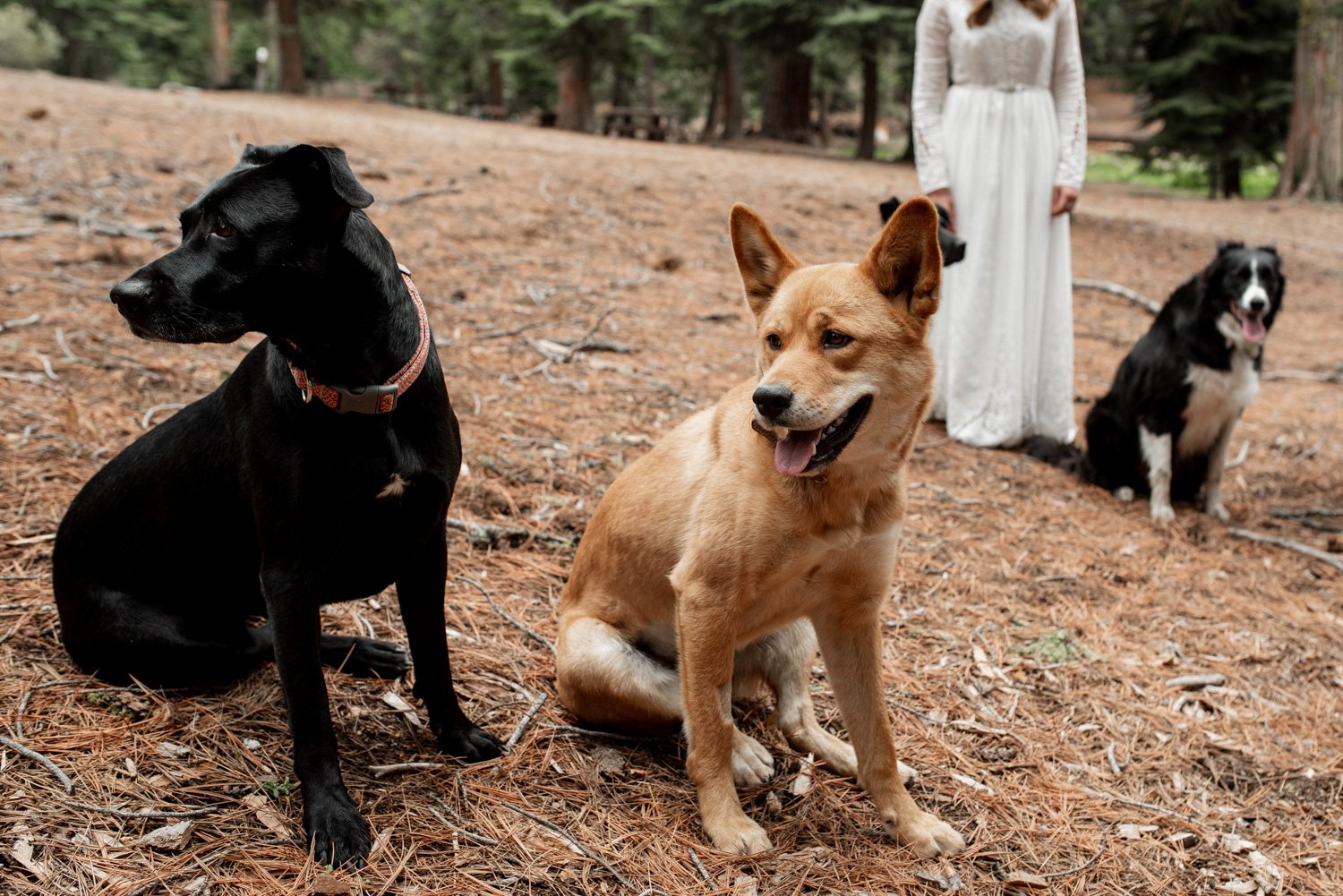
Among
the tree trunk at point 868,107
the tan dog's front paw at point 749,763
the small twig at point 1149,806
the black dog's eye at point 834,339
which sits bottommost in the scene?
the small twig at point 1149,806

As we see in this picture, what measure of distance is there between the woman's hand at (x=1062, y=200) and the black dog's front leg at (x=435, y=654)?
17.5ft

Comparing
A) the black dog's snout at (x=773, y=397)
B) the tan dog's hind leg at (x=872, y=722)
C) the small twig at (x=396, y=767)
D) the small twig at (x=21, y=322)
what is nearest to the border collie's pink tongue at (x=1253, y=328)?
the tan dog's hind leg at (x=872, y=722)

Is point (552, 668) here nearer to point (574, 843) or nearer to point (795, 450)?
point (574, 843)

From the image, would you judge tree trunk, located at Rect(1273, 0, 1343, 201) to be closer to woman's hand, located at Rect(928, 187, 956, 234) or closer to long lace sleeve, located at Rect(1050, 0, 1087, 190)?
long lace sleeve, located at Rect(1050, 0, 1087, 190)

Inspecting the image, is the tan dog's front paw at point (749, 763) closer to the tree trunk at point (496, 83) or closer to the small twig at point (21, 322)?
the small twig at point (21, 322)

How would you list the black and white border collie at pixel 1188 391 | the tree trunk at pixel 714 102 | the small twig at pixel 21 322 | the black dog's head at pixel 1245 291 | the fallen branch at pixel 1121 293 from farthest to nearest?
the tree trunk at pixel 714 102
the fallen branch at pixel 1121 293
the black and white border collie at pixel 1188 391
the black dog's head at pixel 1245 291
the small twig at pixel 21 322

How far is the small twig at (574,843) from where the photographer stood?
2.46 metres

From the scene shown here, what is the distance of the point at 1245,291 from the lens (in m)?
5.76

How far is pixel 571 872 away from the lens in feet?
8.04

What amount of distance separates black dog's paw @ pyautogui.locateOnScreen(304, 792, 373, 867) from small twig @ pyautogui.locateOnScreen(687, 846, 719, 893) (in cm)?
87

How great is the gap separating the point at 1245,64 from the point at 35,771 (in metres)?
25.6

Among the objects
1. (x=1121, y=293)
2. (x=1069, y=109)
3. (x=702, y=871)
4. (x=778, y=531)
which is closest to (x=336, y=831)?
(x=702, y=871)

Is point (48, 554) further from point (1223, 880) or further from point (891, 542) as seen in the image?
point (1223, 880)

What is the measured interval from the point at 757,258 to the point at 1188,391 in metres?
4.54
